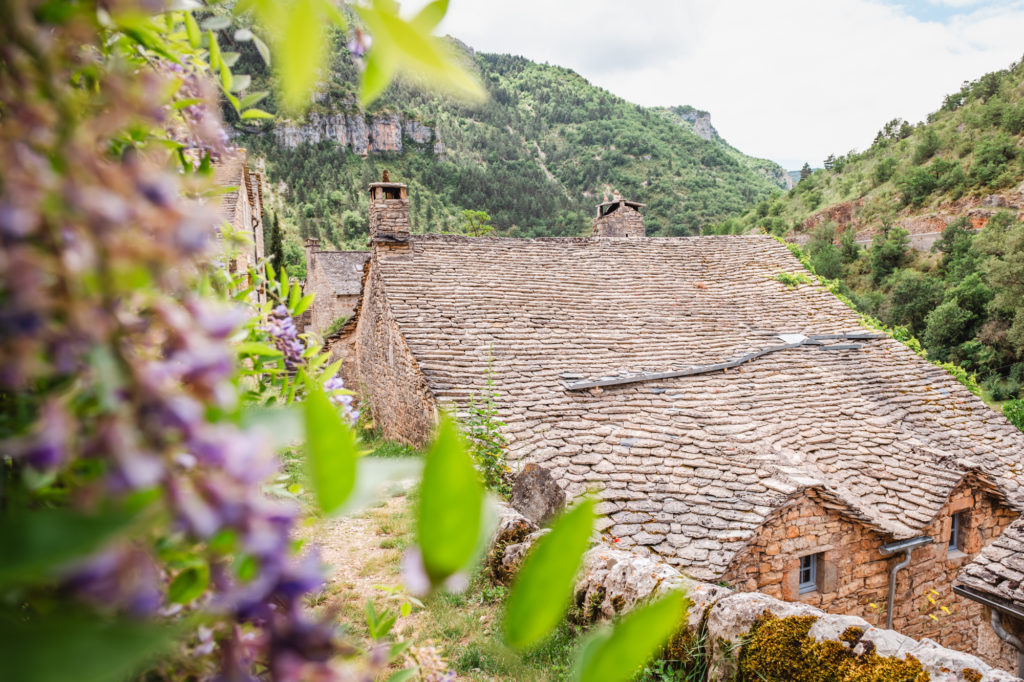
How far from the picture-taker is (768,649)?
2.90 m

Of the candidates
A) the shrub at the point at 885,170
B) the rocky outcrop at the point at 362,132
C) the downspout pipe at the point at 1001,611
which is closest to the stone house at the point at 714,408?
the downspout pipe at the point at 1001,611

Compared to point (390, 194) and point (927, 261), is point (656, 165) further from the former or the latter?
point (390, 194)

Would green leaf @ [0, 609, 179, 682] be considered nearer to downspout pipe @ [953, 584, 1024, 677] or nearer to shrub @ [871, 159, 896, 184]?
downspout pipe @ [953, 584, 1024, 677]

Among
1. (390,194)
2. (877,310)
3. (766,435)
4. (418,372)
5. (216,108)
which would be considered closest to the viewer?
(216,108)

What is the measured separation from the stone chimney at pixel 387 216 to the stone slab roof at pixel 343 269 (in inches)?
623

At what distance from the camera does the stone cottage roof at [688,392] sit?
675 centimetres

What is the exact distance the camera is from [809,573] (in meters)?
7.05

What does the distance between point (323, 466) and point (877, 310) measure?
34437mm

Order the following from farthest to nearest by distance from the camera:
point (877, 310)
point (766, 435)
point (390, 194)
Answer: point (877, 310), point (390, 194), point (766, 435)

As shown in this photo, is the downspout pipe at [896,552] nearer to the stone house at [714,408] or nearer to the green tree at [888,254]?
the stone house at [714,408]

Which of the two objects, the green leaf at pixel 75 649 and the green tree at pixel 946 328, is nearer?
the green leaf at pixel 75 649

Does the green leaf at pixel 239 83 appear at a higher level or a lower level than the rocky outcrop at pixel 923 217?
lower

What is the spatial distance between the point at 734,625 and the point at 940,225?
39.5 m

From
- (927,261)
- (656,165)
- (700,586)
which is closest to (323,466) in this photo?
(700,586)
